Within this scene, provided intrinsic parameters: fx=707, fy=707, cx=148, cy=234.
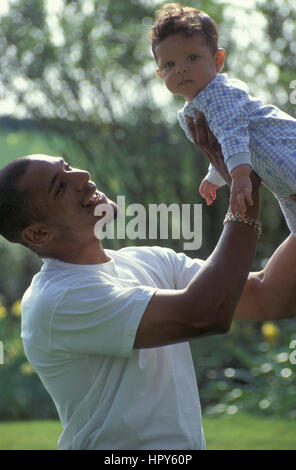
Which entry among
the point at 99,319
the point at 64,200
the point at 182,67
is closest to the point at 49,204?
the point at 64,200

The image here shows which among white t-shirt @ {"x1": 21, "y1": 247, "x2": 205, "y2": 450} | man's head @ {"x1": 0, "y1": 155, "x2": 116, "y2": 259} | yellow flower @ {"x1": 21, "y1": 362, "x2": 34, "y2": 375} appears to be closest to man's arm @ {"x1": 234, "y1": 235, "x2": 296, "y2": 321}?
white t-shirt @ {"x1": 21, "y1": 247, "x2": 205, "y2": 450}

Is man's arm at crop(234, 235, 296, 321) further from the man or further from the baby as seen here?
the man

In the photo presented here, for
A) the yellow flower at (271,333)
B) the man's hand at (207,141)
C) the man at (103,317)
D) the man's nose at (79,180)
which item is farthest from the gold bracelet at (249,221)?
the yellow flower at (271,333)

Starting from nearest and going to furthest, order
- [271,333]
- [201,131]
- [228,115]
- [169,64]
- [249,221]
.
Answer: [249,221] → [228,115] → [201,131] → [169,64] → [271,333]

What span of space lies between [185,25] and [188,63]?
5.5 inches

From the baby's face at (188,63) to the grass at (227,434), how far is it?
2585 mm

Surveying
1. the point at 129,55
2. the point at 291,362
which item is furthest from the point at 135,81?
the point at 291,362

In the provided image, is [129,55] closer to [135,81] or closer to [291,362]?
[135,81]

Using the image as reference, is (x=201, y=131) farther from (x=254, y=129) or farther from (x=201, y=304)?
(x=201, y=304)

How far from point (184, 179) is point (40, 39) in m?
1.94

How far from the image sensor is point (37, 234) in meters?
2.44

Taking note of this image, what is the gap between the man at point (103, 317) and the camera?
7.02 ft

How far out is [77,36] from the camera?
666 cm

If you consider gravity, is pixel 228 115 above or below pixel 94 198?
above
